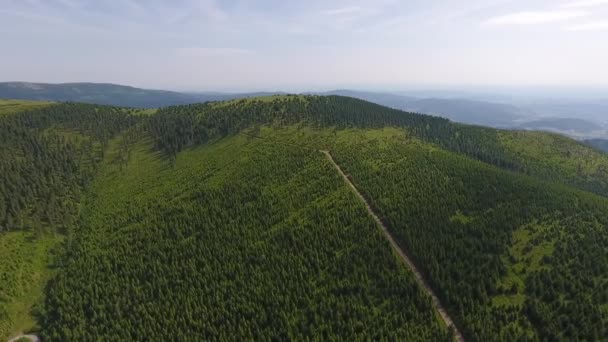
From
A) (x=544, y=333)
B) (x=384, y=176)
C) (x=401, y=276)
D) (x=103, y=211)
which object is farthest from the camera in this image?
(x=103, y=211)

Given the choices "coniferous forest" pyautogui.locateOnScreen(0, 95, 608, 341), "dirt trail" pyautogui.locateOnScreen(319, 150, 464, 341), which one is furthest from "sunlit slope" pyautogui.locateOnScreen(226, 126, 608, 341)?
"dirt trail" pyautogui.locateOnScreen(319, 150, 464, 341)

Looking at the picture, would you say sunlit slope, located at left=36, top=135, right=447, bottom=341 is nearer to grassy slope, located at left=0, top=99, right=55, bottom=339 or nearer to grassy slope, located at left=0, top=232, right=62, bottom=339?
grassy slope, located at left=0, top=232, right=62, bottom=339

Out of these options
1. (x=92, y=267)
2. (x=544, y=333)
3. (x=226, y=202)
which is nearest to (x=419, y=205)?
(x=544, y=333)

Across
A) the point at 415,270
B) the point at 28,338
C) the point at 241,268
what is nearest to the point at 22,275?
the point at 28,338

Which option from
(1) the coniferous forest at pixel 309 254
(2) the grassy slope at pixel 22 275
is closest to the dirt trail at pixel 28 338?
(2) the grassy slope at pixel 22 275

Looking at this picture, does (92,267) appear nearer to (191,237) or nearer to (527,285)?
(191,237)

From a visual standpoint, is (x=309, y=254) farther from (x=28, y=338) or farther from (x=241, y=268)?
(x=28, y=338)
